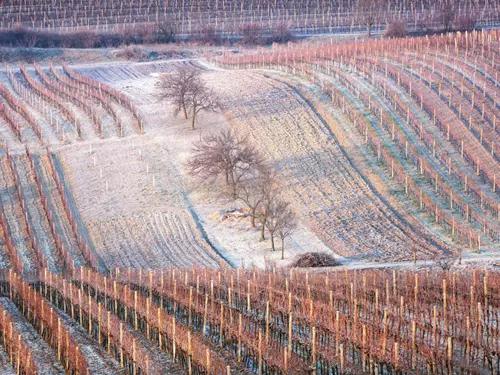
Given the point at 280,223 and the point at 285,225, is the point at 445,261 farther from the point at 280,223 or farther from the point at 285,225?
the point at 280,223

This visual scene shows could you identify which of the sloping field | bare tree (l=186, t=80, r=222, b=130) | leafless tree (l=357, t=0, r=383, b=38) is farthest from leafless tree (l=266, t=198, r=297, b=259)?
leafless tree (l=357, t=0, r=383, b=38)

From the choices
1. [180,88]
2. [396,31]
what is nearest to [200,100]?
[180,88]

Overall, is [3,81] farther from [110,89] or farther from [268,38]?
[268,38]

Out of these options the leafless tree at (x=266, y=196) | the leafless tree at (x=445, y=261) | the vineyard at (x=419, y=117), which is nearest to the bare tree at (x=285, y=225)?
the leafless tree at (x=266, y=196)

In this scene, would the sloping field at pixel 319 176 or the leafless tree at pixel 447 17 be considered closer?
the sloping field at pixel 319 176

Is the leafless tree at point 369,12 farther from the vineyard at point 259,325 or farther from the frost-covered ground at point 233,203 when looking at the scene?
the vineyard at point 259,325
